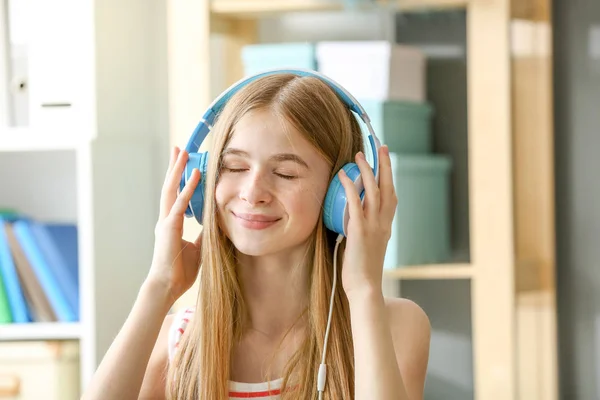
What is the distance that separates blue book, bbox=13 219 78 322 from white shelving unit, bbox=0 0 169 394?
0.14 feet

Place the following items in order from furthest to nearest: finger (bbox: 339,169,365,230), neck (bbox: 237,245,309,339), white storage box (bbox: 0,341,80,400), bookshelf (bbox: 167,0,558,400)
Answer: white storage box (bbox: 0,341,80,400)
bookshelf (bbox: 167,0,558,400)
neck (bbox: 237,245,309,339)
finger (bbox: 339,169,365,230)

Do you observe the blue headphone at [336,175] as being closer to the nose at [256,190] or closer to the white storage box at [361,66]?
the nose at [256,190]

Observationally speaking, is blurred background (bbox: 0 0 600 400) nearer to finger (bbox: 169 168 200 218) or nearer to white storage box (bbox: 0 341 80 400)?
white storage box (bbox: 0 341 80 400)

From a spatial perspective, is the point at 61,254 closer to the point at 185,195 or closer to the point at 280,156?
the point at 185,195

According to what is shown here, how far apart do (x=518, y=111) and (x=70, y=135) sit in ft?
3.20

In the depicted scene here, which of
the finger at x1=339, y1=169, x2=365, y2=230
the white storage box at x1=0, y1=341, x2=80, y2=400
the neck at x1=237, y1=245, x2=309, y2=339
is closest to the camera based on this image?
the finger at x1=339, y1=169, x2=365, y2=230

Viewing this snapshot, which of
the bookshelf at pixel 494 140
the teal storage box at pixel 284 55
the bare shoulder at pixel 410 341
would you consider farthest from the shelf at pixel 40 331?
the bare shoulder at pixel 410 341

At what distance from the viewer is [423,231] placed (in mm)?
1837

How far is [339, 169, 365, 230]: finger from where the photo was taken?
102 centimetres

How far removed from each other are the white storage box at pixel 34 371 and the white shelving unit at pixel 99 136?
34mm

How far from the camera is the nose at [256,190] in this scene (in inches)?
40.1

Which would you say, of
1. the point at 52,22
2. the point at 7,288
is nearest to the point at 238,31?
the point at 52,22

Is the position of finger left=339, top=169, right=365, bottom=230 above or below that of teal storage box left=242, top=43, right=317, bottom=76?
below

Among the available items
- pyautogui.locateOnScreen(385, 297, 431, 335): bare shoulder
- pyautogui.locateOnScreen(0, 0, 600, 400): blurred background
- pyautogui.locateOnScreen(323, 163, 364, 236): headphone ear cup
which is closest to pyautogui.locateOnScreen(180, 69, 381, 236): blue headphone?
pyautogui.locateOnScreen(323, 163, 364, 236): headphone ear cup
